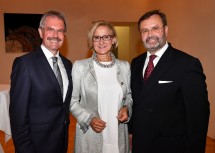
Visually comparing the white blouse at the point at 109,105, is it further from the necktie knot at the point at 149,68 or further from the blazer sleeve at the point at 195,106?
the blazer sleeve at the point at 195,106

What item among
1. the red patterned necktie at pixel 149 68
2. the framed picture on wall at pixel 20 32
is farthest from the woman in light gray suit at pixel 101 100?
the framed picture on wall at pixel 20 32

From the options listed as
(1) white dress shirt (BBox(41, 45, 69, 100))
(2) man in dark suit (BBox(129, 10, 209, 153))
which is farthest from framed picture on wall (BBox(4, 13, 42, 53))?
(2) man in dark suit (BBox(129, 10, 209, 153))

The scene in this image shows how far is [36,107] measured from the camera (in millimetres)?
1788

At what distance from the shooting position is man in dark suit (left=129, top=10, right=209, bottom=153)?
5.75 ft

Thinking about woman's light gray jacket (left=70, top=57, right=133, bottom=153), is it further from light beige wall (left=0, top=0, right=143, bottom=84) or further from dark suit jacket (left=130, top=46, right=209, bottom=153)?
light beige wall (left=0, top=0, right=143, bottom=84)

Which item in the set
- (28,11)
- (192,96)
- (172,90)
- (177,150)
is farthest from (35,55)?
(28,11)

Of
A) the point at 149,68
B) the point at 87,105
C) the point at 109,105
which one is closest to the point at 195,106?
the point at 149,68

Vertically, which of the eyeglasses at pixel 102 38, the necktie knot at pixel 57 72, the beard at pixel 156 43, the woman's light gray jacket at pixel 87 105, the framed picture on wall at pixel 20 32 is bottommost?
the woman's light gray jacket at pixel 87 105

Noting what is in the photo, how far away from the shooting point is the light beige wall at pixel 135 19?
4.36 metres

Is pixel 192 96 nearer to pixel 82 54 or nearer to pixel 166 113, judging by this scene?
pixel 166 113

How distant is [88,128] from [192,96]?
36.7 inches

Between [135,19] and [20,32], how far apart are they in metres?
3.21

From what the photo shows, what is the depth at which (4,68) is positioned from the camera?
6.19 meters

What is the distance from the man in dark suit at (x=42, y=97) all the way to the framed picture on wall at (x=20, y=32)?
4511 mm
